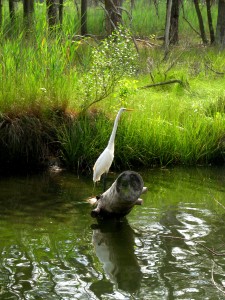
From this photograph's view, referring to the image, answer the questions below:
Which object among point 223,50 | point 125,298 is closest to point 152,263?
point 125,298

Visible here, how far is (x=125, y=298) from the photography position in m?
5.30

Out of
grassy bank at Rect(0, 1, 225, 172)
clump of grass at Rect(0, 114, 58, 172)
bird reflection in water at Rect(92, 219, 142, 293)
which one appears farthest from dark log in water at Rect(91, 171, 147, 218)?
clump of grass at Rect(0, 114, 58, 172)

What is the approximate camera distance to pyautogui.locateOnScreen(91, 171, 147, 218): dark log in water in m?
6.55

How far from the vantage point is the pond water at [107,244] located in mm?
5488

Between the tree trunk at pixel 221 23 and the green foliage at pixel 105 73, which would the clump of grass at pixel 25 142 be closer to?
the green foliage at pixel 105 73

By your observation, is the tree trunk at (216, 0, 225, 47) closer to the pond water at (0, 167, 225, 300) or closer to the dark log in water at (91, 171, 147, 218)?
the pond water at (0, 167, 225, 300)

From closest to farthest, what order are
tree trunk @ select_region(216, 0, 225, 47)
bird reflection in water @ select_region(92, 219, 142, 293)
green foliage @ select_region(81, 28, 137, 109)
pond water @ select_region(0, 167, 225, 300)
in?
pond water @ select_region(0, 167, 225, 300)
bird reflection in water @ select_region(92, 219, 142, 293)
green foliage @ select_region(81, 28, 137, 109)
tree trunk @ select_region(216, 0, 225, 47)

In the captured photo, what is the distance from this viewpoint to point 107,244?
671cm

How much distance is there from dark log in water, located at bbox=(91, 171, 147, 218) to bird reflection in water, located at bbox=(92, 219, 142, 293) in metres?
0.19

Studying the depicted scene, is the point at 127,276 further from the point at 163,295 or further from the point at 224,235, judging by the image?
the point at 224,235

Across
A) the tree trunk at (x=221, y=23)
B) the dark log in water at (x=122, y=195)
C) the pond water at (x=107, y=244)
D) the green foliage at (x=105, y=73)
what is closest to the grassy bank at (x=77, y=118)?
the green foliage at (x=105, y=73)

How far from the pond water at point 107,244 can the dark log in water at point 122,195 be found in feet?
0.76

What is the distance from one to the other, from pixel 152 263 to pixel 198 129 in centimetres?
486

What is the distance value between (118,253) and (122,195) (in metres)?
0.59
